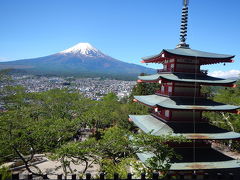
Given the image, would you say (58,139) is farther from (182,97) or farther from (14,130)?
(182,97)

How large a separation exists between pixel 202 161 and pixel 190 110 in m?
3.43

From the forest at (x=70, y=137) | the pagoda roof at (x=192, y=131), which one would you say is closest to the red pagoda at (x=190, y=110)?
the pagoda roof at (x=192, y=131)

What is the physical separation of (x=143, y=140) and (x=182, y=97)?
527cm

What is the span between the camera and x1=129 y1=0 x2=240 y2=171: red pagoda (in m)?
12.2

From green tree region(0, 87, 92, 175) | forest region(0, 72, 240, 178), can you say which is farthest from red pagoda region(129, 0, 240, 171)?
green tree region(0, 87, 92, 175)

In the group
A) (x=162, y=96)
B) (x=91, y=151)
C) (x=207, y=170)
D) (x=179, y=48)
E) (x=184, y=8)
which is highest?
(x=184, y=8)

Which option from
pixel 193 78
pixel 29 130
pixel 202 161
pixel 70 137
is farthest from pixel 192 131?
pixel 70 137

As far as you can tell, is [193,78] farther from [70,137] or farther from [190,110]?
[70,137]

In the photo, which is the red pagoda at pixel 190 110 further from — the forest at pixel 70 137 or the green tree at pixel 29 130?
the green tree at pixel 29 130

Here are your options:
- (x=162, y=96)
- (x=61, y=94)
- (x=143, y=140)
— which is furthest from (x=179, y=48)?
(x=61, y=94)

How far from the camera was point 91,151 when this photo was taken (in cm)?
1035

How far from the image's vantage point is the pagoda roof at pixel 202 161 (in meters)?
11.5

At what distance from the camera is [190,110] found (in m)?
13.5

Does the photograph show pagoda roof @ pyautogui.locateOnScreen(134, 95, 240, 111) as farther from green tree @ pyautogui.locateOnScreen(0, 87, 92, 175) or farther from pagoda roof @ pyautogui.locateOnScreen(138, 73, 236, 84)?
green tree @ pyautogui.locateOnScreen(0, 87, 92, 175)
